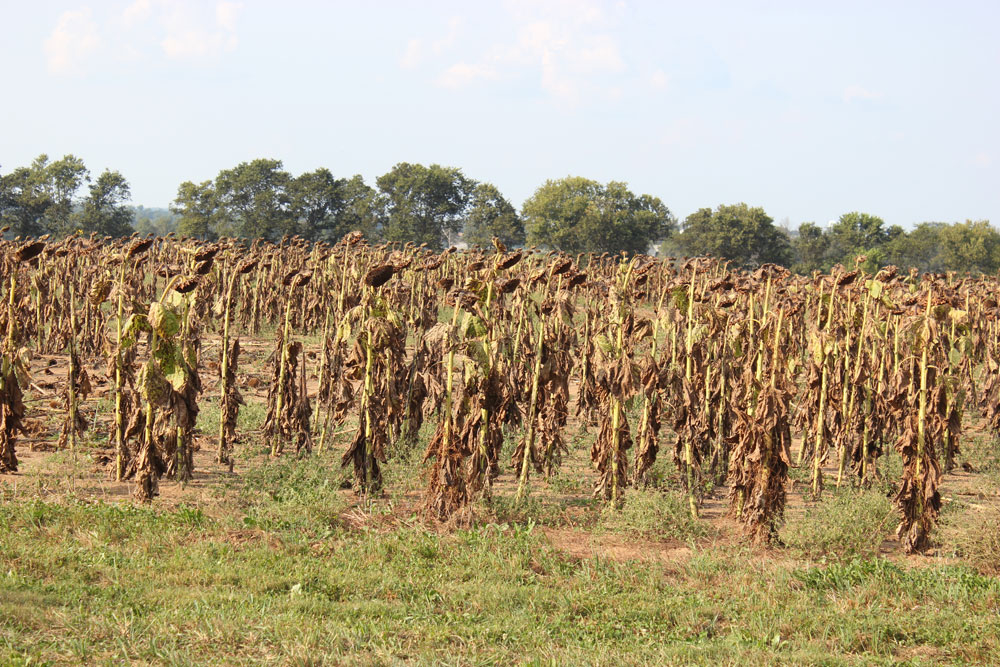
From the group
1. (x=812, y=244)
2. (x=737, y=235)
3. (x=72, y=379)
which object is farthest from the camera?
(x=812, y=244)

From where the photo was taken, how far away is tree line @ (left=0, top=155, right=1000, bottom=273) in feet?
174

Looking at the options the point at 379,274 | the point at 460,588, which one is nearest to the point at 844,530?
the point at 460,588

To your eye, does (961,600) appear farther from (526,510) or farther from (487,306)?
(487,306)

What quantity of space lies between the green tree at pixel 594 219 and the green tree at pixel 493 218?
247cm

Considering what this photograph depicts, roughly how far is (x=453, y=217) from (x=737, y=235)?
19.5 meters

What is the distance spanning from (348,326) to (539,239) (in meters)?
52.3

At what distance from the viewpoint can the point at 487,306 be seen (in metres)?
7.64

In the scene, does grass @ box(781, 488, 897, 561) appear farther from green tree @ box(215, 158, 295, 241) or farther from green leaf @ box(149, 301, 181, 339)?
green tree @ box(215, 158, 295, 241)

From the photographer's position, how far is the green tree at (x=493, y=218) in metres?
56.1

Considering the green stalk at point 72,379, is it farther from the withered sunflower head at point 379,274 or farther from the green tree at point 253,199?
the green tree at point 253,199

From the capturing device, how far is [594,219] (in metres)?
56.8

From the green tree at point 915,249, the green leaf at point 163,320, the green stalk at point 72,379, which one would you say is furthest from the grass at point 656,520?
the green tree at point 915,249

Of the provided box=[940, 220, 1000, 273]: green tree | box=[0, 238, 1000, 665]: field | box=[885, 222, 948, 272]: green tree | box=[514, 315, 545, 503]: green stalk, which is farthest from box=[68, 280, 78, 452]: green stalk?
box=[940, 220, 1000, 273]: green tree

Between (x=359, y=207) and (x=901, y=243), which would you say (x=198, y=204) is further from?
(x=901, y=243)
